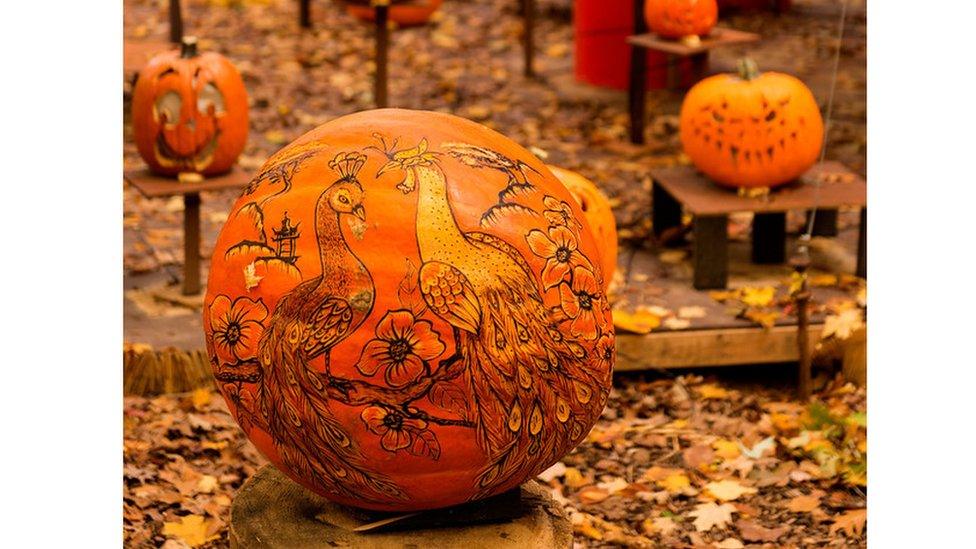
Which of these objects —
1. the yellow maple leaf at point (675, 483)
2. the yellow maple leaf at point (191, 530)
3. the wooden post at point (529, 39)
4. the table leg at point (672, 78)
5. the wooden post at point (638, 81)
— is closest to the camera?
the yellow maple leaf at point (191, 530)

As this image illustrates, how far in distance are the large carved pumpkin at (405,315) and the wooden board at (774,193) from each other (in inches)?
113

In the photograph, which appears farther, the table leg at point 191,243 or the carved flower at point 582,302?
the table leg at point 191,243

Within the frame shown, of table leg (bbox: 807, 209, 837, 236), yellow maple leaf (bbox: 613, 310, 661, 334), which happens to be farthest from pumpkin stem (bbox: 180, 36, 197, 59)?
table leg (bbox: 807, 209, 837, 236)

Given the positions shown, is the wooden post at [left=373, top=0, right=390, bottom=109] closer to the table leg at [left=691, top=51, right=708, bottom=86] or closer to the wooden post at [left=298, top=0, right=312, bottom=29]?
the table leg at [left=691, top=51, right=708, bottom=86]

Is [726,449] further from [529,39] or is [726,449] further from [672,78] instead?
[529,39]

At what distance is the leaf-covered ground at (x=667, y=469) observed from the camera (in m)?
4.88

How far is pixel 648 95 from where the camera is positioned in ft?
33.2

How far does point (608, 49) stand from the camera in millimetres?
10109

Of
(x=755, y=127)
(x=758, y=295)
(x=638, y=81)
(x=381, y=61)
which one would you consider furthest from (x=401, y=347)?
(x=638, y=81)

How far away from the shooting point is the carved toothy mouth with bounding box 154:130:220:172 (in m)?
6.02

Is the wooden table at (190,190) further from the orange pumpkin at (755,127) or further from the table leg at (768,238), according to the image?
the table leg at (768,238)

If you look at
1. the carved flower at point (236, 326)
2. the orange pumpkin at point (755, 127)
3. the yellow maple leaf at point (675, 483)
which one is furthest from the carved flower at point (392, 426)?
the orange pumpkin at point (755, 127)

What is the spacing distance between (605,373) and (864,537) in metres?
1.63

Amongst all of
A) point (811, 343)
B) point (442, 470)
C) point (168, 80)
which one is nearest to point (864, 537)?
point (811, 343)
